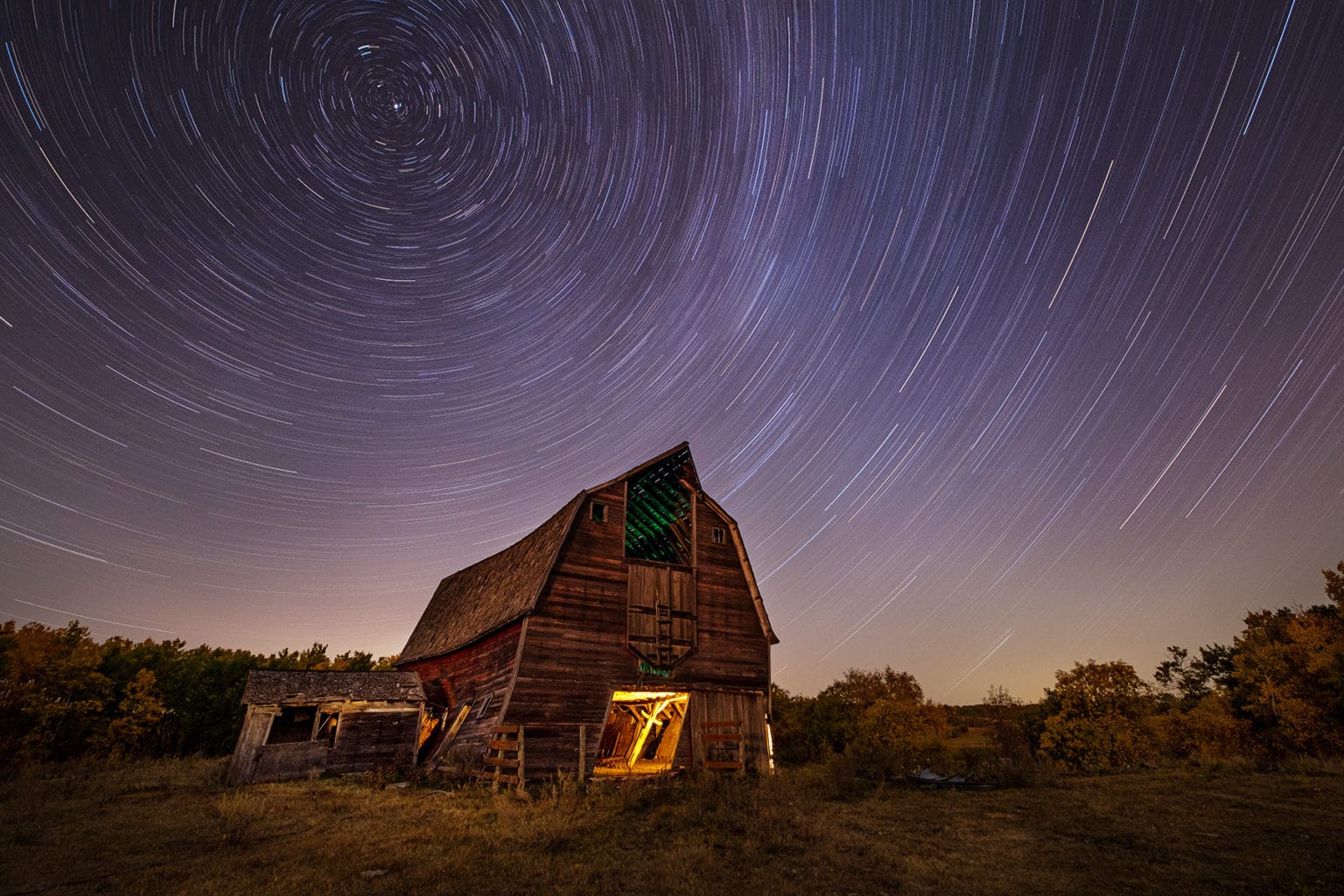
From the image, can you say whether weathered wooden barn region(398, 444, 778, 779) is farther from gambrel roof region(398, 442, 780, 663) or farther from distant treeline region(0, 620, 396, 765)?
distant treeline region(0, 620, 396, 765)

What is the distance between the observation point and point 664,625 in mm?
18891

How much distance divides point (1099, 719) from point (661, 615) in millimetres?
21095

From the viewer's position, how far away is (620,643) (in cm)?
1817

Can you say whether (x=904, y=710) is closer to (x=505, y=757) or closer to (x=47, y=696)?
(x=505, y=757)

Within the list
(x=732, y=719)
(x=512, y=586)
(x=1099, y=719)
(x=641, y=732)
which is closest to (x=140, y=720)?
(x=512, y=586)

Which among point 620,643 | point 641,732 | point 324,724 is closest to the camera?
point 620,643

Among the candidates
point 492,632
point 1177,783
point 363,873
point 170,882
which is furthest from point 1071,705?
point 170,882

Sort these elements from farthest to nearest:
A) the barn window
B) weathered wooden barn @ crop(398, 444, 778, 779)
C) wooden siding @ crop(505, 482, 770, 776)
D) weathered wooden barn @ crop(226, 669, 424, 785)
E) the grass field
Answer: the barn window, weathered wooden barn @ crop(226, 669, 424, 785), weathered wooden barn @ crop(398, 444, 778, 779), wooden siding @ crop(505, 482, 770, 776), the grass field

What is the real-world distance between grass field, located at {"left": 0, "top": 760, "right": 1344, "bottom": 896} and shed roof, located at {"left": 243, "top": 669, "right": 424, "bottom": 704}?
3.70 meters

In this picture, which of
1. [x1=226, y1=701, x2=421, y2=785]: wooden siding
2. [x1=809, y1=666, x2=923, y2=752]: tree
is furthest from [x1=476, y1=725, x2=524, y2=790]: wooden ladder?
[x1=809, y1=666, x2=923, y2=752]: tree

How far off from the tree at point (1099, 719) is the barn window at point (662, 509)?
1948 cm

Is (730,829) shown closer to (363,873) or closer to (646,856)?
(646,856)

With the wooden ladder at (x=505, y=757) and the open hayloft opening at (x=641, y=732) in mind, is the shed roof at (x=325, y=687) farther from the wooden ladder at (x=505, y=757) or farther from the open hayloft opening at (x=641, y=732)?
the open hayloft opening at (x=641, y=732)

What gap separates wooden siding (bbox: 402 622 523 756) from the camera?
1710 cm
